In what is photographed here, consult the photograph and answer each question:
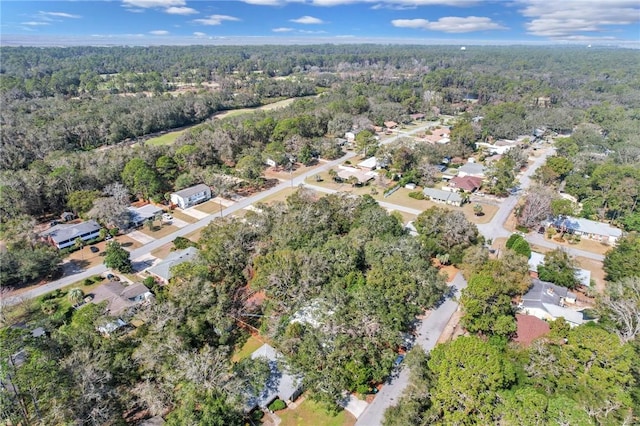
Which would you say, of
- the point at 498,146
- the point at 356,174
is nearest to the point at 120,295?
the point at 356,174

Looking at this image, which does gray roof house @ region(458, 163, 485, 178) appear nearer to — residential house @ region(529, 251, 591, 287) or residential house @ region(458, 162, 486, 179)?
residential house @ region(458, 162, 486, 179)

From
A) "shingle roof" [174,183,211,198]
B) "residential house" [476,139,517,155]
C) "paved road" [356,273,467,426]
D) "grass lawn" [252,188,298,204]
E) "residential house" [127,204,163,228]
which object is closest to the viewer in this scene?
"paved road" [356,273,467,426]

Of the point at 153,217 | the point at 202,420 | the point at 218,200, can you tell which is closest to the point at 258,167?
the point at 218,200

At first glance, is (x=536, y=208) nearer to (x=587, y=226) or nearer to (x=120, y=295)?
(x=587, y=226)

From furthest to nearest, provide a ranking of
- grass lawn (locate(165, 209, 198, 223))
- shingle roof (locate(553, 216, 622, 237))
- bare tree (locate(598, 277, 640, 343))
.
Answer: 1. grass lawn (locate(165, 209, 198, 223))
2. shingle roof (locate(553, 216, 622, 237))
3. bare tree (locate(598, 277, 640, 343))

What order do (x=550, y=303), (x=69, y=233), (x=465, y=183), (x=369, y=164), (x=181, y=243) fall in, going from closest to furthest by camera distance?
(x=550, y=303) → (x=181, y=243) → (x=69, y=233) → (x=465, y=183) → (x=369, y=164)

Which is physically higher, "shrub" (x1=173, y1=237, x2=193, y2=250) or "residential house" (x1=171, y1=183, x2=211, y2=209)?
"residential house" (x1=171, y1=183, x2=211, y2=209)

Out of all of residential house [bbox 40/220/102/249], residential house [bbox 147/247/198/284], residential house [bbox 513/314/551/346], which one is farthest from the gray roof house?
residential house [bbox 40/220/102/249]
